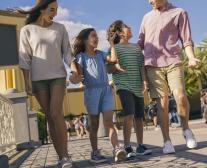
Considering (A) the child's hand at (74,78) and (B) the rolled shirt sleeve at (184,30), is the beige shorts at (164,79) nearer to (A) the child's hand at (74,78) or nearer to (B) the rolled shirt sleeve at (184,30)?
(B) the rolled shirt sleeve at (184,30)

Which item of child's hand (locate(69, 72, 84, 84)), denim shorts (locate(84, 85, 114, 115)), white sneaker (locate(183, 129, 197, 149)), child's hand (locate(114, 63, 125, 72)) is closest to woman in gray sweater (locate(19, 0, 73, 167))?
child's hand (locate(69, 72, 84, 84))

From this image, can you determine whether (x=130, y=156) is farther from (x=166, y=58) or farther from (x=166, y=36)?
(x=166, y=36)

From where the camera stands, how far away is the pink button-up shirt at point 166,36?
565 cm

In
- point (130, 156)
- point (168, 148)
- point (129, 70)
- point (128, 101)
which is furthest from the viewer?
point (129, 70)

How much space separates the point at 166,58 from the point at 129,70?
452 millimetres

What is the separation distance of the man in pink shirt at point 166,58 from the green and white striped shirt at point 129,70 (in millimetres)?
132

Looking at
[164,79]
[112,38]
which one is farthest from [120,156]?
[112,38]

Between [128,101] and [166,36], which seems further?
[166,36]

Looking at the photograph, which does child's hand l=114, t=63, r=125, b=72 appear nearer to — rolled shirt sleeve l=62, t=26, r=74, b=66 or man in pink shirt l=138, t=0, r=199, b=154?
man in pink shirt l=138, t=0, r=199, b=154

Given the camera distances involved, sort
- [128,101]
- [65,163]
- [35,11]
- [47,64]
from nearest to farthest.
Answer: [65,163], [47,64], [35,11], [128,101]

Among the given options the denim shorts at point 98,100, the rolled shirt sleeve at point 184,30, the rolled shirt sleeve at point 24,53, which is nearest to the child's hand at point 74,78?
the denim shorts at point 98,100

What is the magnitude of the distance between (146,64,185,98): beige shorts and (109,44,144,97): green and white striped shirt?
0.46ft

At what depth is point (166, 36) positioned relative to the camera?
571 cm

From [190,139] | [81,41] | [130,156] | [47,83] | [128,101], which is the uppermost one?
[81,41]
